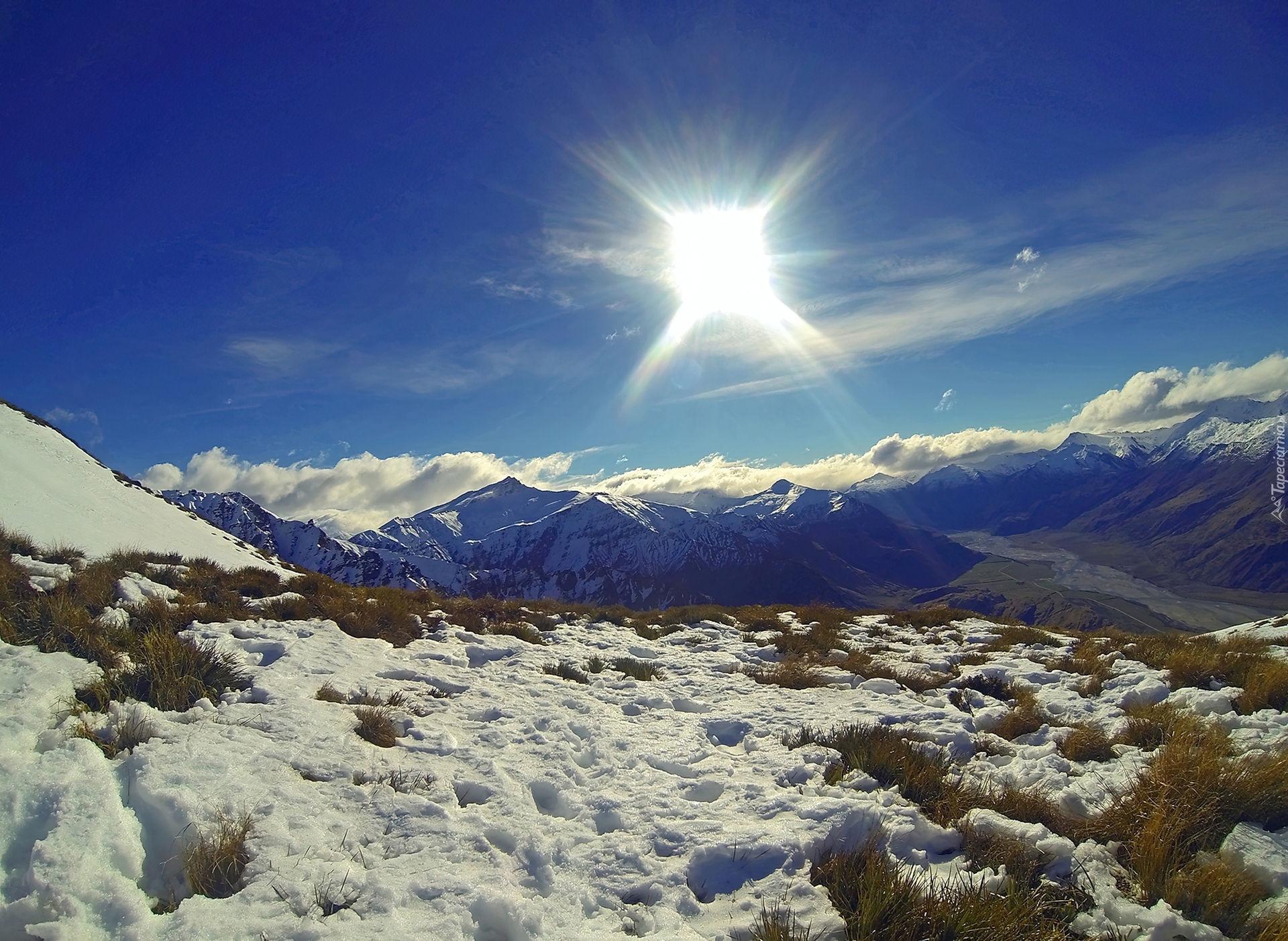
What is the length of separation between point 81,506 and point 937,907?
25.4m

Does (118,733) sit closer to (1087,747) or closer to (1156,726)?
(1087,747)

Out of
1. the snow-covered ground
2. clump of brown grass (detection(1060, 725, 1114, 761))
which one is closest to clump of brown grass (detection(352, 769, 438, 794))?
the snow-covered ground

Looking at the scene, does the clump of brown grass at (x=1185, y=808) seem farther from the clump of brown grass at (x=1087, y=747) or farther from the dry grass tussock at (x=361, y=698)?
the dry grass tussock at (x=361, y=698)

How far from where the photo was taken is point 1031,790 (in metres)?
6.21

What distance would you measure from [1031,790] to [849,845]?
2.65 metres

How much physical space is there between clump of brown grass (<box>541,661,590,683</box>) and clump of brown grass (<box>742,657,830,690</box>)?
378 centimetres

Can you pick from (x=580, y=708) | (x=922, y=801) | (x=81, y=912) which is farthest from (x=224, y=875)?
(x=922, y=801)

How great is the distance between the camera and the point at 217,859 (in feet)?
13.5

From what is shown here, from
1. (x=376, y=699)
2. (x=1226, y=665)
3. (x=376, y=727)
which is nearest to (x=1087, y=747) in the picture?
(x=1226, y=665)

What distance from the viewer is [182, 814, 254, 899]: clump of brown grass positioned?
13.0ft

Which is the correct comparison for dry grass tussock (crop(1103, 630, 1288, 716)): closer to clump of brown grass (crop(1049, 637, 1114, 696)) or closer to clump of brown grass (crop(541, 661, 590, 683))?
clump of brown grass (crop(1049, 637, 1114, 696))

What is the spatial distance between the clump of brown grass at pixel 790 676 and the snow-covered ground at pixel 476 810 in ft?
6.61

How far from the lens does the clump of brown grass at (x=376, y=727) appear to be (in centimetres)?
687

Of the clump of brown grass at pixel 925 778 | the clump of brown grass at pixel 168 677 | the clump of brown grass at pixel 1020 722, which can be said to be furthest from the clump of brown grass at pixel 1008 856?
the clump of brown grass at pixel 168 677
